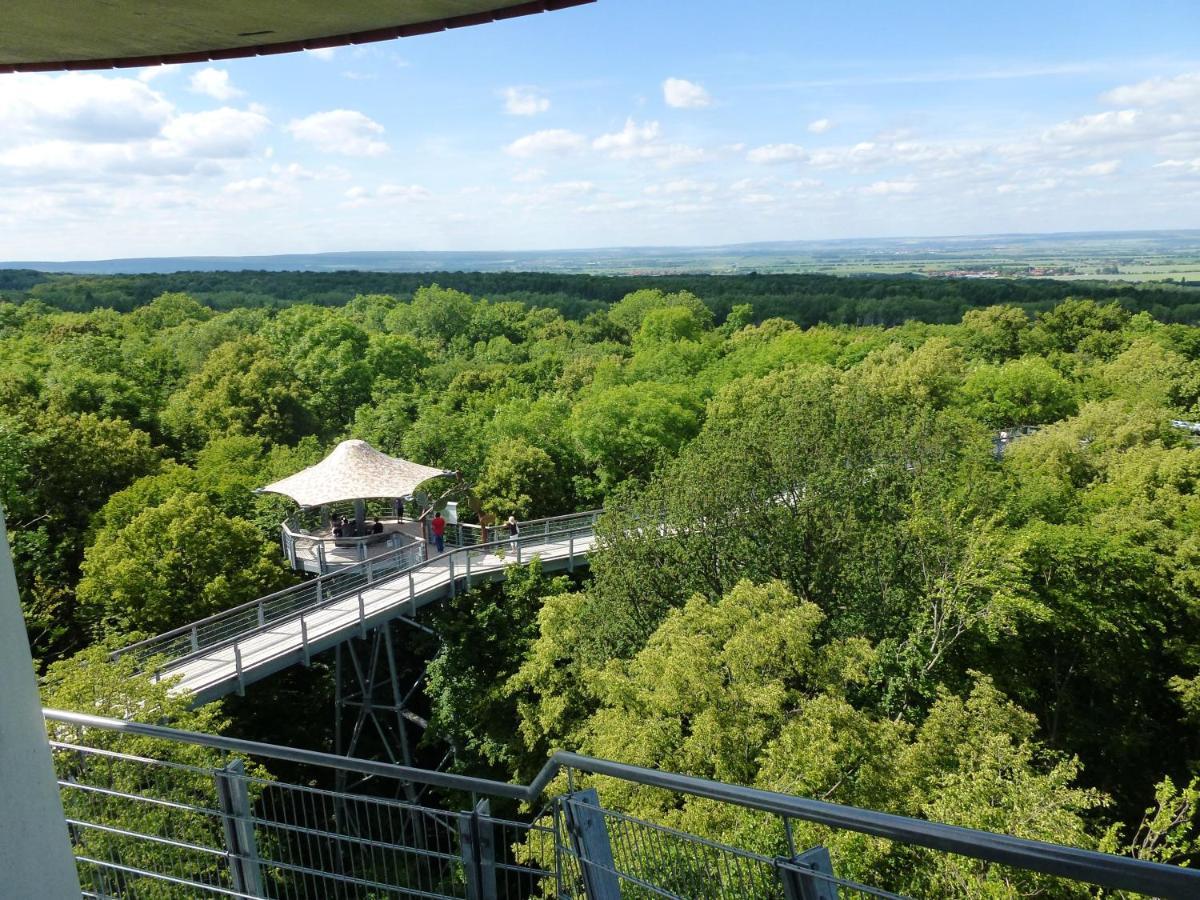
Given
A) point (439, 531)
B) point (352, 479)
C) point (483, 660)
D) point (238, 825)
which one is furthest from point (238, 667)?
point (238, 825)

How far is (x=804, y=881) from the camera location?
109 inches

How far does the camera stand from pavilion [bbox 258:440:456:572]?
21016 millimetres

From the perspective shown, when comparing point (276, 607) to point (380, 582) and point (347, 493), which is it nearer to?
point (380, 582)

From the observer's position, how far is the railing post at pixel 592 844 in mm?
3539

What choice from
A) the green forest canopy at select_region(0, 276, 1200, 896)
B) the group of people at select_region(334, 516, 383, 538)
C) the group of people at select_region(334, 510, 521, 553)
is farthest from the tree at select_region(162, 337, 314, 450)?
the group of people at select_region(334, 510, 521, 553)

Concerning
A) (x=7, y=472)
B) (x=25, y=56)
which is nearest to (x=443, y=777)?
(x=25, y=56)

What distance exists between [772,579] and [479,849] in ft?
41.9

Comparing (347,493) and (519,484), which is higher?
(347,493)

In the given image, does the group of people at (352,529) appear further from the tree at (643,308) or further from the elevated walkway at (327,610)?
the tree at (643,308)

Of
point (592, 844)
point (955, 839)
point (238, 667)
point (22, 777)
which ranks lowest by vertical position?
point (238, 667)

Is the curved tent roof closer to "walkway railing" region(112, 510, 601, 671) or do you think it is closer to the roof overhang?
"walkway railing" region(112, 510, 601, 671)

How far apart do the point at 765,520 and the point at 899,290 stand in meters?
Answer: 108

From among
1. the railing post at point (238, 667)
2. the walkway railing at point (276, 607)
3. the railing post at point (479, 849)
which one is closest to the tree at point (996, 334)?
the walkway railing at point (276, 607)

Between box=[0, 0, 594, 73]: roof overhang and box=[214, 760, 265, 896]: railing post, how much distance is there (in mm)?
3462
